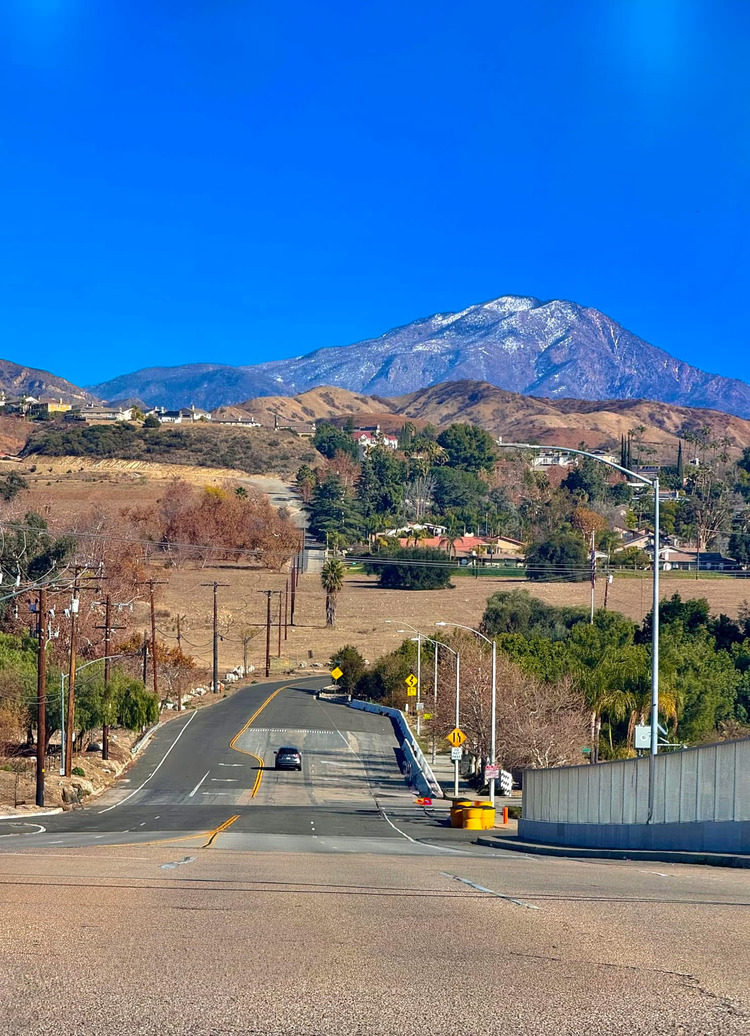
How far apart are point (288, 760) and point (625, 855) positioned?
4048 cm

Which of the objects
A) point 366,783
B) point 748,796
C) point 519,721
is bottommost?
point 366,783

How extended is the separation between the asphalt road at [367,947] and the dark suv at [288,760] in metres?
42.7

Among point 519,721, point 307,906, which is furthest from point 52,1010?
point 519,721

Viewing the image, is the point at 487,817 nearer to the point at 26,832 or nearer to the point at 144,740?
the point at 26,832

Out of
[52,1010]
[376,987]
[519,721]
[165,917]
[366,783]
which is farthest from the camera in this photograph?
[366,783]

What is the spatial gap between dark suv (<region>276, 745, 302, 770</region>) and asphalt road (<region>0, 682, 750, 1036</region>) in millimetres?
A: 42692

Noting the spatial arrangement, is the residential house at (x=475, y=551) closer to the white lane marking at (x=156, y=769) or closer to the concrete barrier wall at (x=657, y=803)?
the white lane marking at (x=156, y=769)

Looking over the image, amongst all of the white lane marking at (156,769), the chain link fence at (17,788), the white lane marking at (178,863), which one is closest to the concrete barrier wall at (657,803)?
the white lane marking at (178,863)

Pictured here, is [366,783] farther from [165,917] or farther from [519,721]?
[165,917]

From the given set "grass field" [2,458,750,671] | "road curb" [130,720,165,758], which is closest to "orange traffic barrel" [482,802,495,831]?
"road curb" [130,720,165,758]

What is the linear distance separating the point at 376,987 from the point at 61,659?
236 feet

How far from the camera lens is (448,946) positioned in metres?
9.12

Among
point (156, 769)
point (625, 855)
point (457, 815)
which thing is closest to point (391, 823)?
point (457, 815)

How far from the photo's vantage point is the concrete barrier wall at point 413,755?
5872 centimetres
